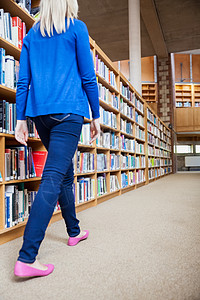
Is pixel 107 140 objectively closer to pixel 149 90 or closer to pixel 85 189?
pixel 85 189

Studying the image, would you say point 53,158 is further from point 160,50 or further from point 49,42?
point 160,50

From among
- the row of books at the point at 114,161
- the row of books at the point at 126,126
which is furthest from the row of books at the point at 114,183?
the row of books at the point at 126,126

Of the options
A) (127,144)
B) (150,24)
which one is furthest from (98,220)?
(150,24)

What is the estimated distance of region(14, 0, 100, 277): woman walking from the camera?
1.14 meters

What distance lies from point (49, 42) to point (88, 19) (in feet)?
28.8

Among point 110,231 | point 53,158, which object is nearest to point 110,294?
point 53,158

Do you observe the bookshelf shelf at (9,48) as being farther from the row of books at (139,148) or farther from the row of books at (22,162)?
the row of books at (139,148)

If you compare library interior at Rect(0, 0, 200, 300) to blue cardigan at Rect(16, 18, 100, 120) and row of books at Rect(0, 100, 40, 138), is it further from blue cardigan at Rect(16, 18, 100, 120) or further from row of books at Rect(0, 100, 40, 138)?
blue cardigan at Rect(16, 18, 100, 120)

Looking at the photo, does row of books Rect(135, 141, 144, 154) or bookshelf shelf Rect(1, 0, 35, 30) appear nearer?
bookshelf shelf Rect(1, 0, 35, 30)

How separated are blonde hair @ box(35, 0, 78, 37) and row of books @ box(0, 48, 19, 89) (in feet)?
1.89

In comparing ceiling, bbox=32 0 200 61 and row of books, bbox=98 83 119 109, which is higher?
ceiling, bbox=32 0 200 61

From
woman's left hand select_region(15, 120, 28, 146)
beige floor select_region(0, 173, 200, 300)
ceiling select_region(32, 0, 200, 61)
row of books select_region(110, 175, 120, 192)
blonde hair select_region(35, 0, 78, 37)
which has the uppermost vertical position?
ceiling select_region(32, 0, 200, 61)

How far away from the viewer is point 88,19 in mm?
9008

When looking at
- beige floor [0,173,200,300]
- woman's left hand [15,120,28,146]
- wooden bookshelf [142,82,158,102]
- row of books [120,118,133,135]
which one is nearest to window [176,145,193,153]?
wooden bookshelf [142,82,158,102]
